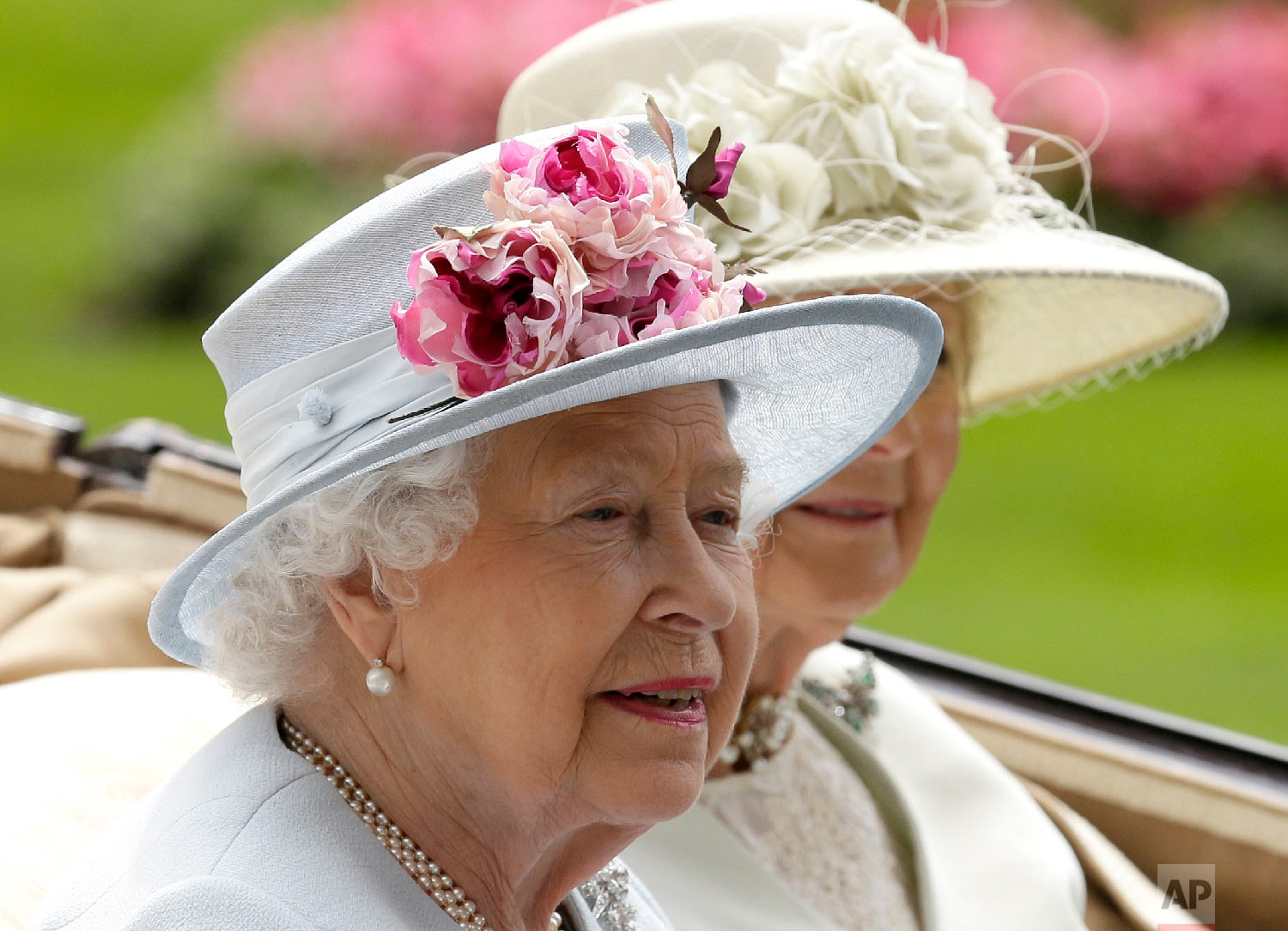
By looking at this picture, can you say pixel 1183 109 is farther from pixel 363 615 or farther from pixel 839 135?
pixel 363 615

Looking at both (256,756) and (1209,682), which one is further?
(1209,682)

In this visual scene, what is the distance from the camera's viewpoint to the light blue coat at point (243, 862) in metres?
1.19

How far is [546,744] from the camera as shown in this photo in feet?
4.27

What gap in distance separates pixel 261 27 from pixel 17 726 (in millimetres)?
8193

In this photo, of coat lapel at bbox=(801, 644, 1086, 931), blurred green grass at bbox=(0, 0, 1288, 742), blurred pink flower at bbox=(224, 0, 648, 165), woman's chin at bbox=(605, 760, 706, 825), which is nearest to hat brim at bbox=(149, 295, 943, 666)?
woman's chin at bbox=(605, 760, 706, 825)

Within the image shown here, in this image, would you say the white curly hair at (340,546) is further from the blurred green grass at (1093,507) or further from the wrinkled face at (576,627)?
the blurred green grass at (1093,507)

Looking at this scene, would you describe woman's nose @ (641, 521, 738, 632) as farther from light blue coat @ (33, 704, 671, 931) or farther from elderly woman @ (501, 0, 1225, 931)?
elderly woman @ (501, 0, 1225, 931)

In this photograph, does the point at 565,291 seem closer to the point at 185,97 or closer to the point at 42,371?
the point at 42,371

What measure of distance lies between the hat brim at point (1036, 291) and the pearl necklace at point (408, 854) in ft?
2.64

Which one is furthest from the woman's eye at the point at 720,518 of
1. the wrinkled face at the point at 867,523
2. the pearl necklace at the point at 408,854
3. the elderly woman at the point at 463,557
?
the wrinkled face at the point at 867,523

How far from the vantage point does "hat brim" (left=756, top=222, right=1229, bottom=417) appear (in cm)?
201

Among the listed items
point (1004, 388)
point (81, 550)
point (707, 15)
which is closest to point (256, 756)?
Answer: point (707, 15)

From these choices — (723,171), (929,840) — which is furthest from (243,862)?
(929,840)

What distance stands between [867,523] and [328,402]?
110cm
